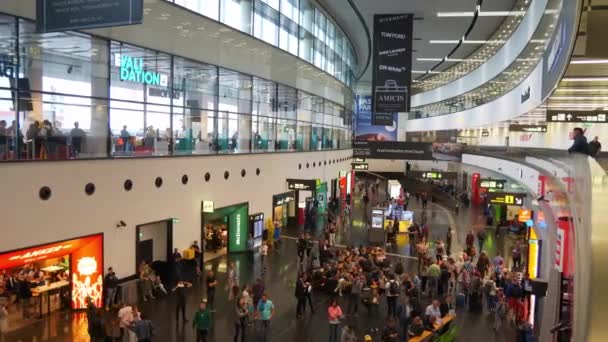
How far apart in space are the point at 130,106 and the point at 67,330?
6.31m

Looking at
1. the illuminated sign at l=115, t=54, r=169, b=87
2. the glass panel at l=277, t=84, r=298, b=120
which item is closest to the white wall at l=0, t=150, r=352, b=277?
the illuminated sign at l=115, t=54, r=169, b=87

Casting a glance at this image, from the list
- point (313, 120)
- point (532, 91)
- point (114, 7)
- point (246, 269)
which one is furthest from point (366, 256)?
point (313, 120)

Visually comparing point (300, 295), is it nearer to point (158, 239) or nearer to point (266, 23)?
point (158, 239)

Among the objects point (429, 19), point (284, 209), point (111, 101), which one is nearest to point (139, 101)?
point (111, 101)

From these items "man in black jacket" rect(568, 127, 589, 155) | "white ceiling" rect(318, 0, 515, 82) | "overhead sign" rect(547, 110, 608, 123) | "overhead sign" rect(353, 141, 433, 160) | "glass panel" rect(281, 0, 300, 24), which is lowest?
"overhead sign" rect(353, 141, 433, 160)

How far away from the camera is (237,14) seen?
64.2 feet

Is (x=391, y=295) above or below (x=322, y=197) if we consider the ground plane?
below

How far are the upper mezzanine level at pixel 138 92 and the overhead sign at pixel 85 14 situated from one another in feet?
7.80

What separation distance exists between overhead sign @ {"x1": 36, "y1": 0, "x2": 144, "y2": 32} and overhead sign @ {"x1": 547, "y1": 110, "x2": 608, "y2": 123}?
14.2 meters

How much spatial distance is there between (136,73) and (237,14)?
6.06 m

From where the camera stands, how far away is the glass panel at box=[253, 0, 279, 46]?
21266 mm

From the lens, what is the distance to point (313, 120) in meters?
32.0

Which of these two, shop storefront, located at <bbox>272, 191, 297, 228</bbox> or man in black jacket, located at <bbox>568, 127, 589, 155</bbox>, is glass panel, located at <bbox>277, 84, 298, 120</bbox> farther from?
man in black jacket, located at <bbox>568, 127, 589, 155</bbox>

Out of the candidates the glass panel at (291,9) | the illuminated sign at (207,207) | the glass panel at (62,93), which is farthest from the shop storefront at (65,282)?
the glass panel at (291,9)
